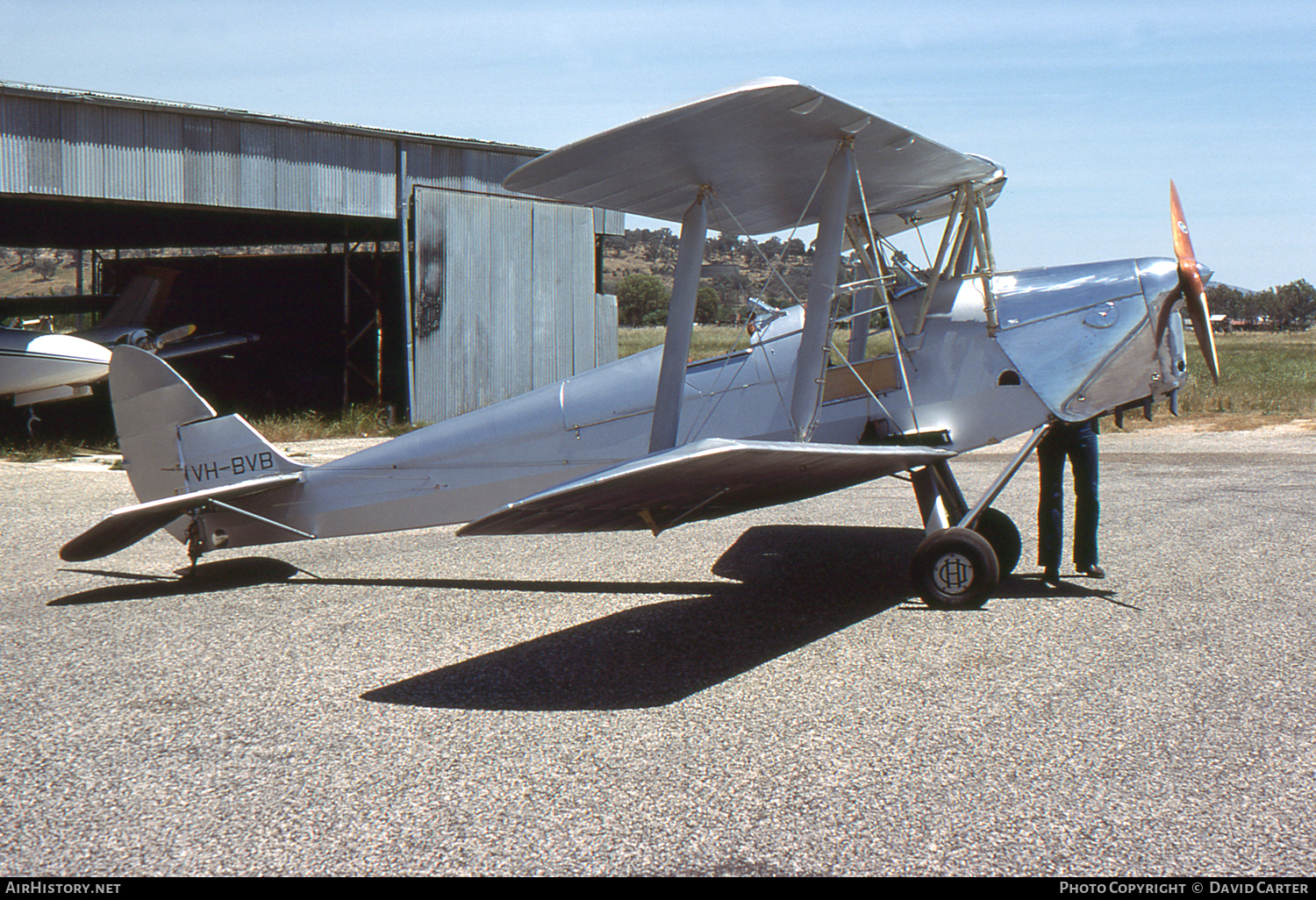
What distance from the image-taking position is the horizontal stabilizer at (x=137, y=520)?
6305 mm

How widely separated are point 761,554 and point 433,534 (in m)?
3.19

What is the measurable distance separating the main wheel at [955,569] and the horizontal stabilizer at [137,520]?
4280 millimetres

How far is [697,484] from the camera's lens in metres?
4.73

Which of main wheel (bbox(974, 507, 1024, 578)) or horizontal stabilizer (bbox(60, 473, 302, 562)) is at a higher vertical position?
horizontal stabilizer (bbox(60, 473, 302, 562))

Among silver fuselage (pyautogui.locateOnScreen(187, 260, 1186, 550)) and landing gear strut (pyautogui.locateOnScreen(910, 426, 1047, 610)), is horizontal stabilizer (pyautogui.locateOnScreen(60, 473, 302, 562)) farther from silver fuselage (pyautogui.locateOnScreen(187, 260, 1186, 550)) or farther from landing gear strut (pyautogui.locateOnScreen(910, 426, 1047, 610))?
landing gear strut (pyautogui.locateOnScreen(910, 426, 1047, 610))

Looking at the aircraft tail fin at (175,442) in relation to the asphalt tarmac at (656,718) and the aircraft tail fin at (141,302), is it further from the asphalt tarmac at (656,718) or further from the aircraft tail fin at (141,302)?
the aircraft tail fin at (141,302)

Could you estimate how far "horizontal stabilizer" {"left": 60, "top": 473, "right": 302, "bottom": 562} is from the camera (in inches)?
248

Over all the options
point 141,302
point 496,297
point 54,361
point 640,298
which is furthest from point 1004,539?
point 640,298

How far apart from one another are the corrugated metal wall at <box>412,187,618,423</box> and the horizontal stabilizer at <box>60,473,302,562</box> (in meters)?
10.8

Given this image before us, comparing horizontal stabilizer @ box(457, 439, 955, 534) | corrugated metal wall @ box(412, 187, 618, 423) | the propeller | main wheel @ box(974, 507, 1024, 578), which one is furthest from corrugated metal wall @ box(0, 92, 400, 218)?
the propeller

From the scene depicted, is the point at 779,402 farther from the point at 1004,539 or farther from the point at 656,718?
the point at 656,718

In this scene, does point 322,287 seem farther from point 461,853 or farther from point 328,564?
point 461,853

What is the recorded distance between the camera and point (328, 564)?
7.60 m

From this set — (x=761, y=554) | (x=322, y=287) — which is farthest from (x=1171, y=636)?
(x=322, y=287)
